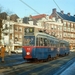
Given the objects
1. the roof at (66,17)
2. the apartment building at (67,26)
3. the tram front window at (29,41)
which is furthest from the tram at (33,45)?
the roof at (66,17)

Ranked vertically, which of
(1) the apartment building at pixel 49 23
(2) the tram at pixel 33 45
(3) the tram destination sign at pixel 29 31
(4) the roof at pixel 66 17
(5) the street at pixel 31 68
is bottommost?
(5) the street at pixel 31 68

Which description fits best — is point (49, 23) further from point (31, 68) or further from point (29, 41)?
point (31, 68)

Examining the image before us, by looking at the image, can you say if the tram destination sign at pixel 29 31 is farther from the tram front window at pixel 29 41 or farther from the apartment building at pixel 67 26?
the apartment building at pixel 67 26

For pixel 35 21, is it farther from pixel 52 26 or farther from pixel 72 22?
pixel 72 22

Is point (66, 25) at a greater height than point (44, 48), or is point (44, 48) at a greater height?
point (66, 25)

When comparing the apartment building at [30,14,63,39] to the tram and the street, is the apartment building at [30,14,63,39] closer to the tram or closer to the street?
the tram

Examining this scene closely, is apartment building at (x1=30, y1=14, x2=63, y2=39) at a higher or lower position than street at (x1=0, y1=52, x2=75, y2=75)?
higher

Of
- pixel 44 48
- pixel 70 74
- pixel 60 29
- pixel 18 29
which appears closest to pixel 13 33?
pixel 18 29

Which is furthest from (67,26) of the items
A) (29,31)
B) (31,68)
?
(31,68)

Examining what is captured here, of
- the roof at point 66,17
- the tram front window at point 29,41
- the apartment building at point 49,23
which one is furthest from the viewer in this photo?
the roof at point 66,17

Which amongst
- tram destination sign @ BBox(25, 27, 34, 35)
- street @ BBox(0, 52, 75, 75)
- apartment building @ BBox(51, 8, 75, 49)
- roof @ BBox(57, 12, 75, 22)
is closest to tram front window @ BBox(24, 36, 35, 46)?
tram destination sign @ BBox(25, 27, 34, 35)

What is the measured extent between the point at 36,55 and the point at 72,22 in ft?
292

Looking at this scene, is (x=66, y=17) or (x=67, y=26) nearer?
(x=67, y=26)

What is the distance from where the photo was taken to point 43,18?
3656 inches
